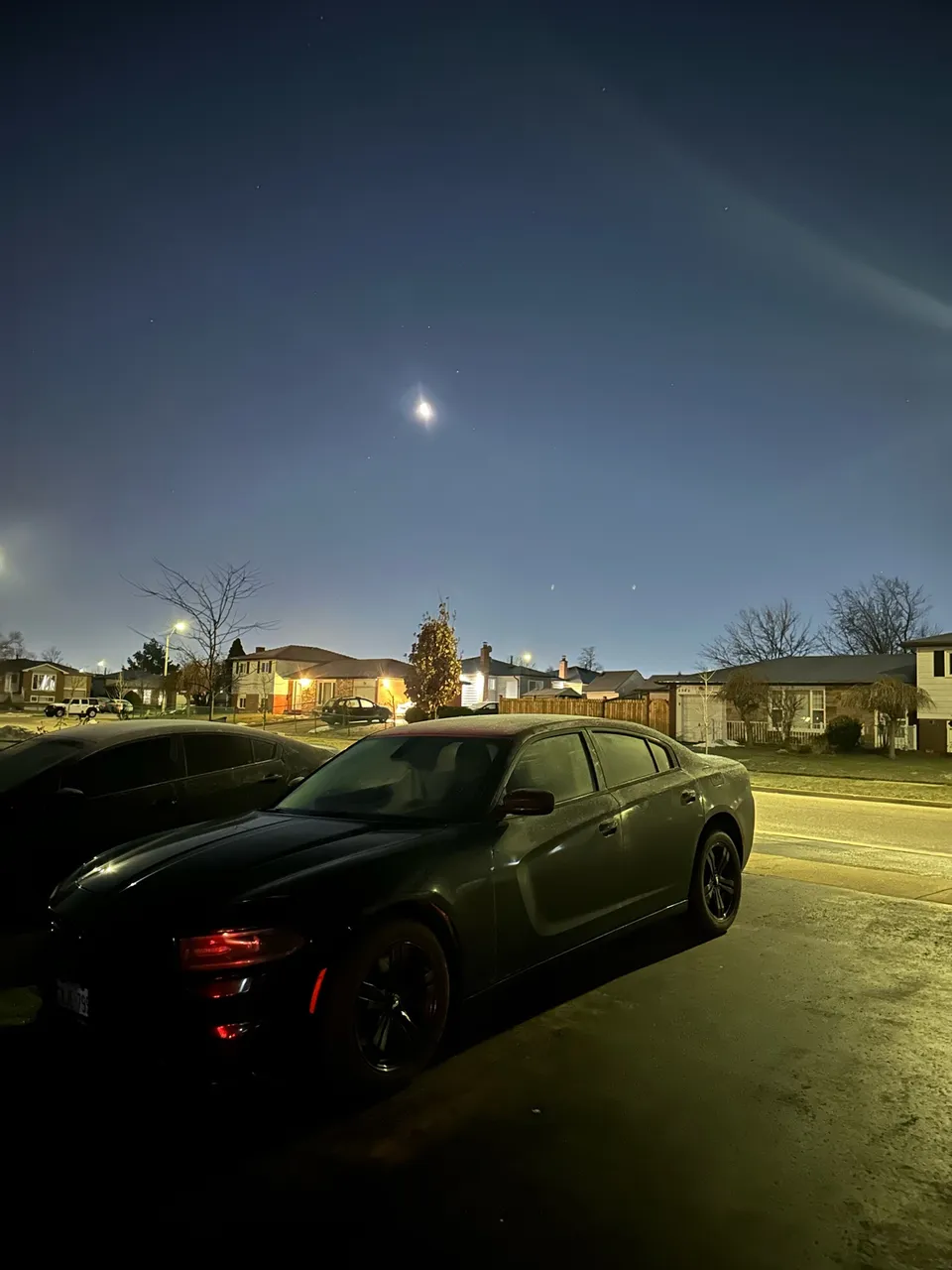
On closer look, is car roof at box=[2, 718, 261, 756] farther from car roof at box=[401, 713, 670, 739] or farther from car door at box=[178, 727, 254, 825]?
car roof at box=[401, 713, 670, 739]

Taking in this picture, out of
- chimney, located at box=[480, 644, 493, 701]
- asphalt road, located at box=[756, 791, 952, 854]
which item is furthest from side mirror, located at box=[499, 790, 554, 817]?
chimney, located at box=[480, 644, 493, 701]

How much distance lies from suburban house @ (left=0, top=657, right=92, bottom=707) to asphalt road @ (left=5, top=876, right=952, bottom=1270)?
9524 centimetres

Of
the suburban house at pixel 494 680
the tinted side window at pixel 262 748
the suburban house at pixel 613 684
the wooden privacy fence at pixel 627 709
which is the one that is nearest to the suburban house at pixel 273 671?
the suburban house at pixel 494 680

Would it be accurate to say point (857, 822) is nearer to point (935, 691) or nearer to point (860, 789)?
point (860, 789)

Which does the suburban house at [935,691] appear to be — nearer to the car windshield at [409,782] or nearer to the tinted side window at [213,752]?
the tinted side window at [213,752]

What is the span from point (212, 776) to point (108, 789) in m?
0.77

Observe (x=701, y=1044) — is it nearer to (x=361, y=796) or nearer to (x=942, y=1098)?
(x=942, y=1098)

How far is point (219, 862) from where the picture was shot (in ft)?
11.4

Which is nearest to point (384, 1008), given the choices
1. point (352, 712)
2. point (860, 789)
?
point (860, 789)

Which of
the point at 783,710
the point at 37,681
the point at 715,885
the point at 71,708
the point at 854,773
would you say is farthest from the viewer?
the point at 37,681

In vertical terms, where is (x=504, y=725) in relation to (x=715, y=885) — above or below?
above

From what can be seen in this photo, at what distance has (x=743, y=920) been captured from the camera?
237 inches

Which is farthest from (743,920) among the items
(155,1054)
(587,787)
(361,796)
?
(155,1054)

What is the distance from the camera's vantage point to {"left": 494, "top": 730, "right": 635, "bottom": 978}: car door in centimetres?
388
